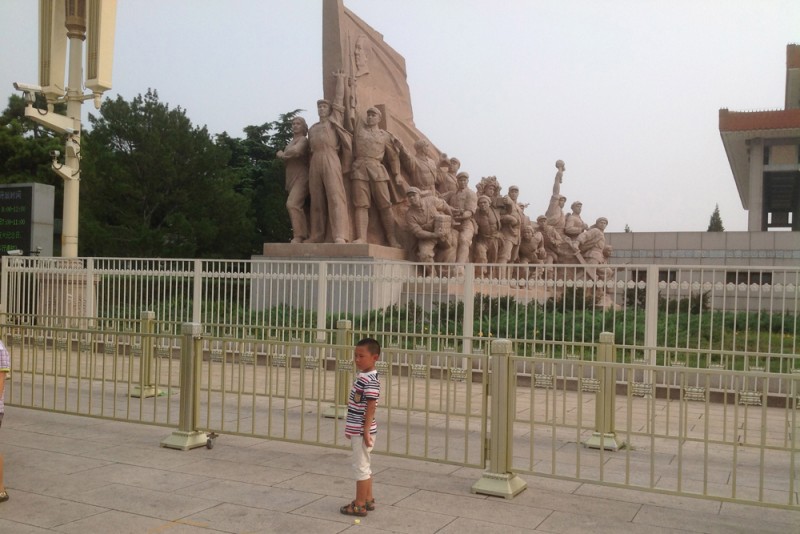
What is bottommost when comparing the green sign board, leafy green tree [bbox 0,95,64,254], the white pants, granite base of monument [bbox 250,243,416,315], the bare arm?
the white pants

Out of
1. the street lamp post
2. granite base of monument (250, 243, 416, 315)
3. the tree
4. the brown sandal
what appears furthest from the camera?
the tree

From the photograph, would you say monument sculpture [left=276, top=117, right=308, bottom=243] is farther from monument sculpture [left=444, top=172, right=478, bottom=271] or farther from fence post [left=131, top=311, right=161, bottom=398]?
fence post [left=131, top=311, right=161, bottom=398]

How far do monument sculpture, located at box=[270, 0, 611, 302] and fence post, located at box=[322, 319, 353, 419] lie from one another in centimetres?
706

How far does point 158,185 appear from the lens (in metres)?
23.9

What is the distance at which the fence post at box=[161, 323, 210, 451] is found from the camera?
5.79 meters

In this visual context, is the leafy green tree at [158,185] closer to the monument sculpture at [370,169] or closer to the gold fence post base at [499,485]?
the monument sculpture at [370,169]

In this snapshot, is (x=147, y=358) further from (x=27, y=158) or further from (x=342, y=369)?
(x=27, y=158)

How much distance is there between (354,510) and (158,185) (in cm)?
2158

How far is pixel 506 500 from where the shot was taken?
15.0ft

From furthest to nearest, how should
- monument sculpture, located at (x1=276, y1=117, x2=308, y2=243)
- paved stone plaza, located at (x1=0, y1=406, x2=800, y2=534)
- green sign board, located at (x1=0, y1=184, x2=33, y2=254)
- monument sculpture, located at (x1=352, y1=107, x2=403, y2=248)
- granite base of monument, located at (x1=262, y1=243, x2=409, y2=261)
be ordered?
monument sculpture, located at (x1=276, y1=117, x2=308, y2=243) → monument sculpture, located at (x1=352, y1=107, x2=403, y2=248) → granite base of monument, located at (x1=262, y1=243, x2=409, y2=261) → green sign board, located at (x1=0, y1=184, x2=33, y2=254) → paved stone plaza, located at (x1=0, y1=406, x2=800, y2=534)

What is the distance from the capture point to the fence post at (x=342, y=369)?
6.01m

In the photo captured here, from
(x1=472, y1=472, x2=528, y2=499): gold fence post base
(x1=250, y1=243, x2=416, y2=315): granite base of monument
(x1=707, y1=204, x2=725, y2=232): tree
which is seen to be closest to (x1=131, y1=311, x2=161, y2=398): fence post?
(x1=250, y1=243, x2=416, y2=315): granite base of monument

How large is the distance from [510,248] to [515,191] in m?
2.39

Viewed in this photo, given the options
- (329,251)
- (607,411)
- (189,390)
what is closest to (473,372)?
(607,411)
